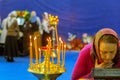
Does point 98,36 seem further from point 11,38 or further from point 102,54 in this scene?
point 11,38

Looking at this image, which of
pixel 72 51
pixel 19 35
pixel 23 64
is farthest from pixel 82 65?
pixel 72 51

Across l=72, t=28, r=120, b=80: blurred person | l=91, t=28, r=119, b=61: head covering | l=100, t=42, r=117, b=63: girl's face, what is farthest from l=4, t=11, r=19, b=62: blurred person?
l=100, t=42, r=117, b=63: girl's face

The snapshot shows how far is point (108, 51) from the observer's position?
1.76 m

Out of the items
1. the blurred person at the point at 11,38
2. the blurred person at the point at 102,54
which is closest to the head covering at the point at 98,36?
the blurred person at the point at 102,54

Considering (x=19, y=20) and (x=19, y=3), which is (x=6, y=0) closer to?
(x=19, y=3)

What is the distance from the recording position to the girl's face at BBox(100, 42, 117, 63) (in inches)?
69.3

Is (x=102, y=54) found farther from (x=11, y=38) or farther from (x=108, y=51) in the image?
(x=11, y=38)

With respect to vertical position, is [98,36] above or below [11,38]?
below

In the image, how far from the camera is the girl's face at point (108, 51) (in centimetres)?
176

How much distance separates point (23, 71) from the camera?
861 centimetres

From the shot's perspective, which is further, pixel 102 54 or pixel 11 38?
pixel 11 38

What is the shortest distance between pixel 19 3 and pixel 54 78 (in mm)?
12173

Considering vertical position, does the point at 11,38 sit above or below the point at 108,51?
above

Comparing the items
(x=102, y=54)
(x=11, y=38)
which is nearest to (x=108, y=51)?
(x=102, y=54)
